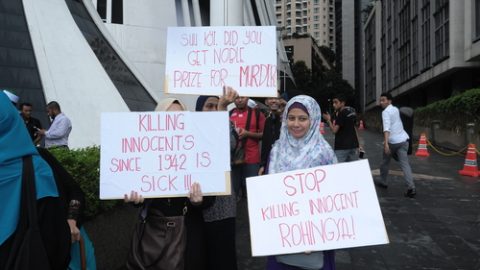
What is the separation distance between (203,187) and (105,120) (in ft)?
2.29

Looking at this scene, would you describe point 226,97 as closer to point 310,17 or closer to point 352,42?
point 352,42

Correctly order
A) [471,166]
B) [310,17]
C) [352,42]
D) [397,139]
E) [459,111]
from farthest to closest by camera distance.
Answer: [310,17], [352,42], [459,111], [471,166], [397,139]

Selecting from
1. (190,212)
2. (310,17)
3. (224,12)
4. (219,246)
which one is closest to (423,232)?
(219,246)

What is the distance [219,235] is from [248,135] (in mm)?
2862

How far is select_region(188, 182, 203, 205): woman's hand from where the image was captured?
2674 mm

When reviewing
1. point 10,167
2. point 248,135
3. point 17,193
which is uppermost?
point 248,135

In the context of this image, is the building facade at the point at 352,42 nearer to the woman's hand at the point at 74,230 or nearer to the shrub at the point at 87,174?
the shrub at the point at 87,174

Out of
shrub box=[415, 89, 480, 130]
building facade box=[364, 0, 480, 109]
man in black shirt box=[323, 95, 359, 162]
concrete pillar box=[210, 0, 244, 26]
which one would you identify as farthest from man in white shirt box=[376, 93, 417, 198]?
building facade box=[364, 0, 480, 109]

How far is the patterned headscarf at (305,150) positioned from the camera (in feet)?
8.70

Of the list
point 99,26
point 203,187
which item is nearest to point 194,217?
point 203,187

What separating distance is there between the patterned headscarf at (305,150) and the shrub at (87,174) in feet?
6.26

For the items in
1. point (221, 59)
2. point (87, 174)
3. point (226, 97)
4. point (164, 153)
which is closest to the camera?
point (164, 153)

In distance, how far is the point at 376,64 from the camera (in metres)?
58.8

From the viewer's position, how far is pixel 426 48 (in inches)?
1255
